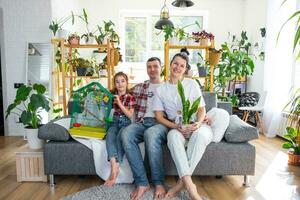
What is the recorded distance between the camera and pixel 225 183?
2.43 meters

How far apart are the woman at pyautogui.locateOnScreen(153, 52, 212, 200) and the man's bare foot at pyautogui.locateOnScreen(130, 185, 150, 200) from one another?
7.3 inches

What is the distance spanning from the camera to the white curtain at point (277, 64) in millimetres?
3959

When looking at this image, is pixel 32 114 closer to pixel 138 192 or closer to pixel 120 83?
pixel 120 83

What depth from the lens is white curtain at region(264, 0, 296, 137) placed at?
396 centimetres

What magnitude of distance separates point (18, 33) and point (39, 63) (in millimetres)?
527

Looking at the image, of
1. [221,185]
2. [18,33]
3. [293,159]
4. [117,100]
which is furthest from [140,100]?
[18,33]

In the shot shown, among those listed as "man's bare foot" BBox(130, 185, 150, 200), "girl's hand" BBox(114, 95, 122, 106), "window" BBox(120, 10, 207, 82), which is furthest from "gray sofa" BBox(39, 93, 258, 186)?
"window" BBox(120, 10, 207, 82)

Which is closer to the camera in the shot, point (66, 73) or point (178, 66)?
point (178, 66)

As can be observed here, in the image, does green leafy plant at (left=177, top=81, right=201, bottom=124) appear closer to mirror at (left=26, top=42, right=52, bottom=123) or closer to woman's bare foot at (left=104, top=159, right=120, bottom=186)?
woman's bare foot at (left=104, top=159, right=120, bottom=186)

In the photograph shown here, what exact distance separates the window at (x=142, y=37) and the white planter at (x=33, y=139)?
3988 millimetres

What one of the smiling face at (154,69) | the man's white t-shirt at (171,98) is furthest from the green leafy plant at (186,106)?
the smiling face at (154,69)

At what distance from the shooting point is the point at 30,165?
7.84 ft

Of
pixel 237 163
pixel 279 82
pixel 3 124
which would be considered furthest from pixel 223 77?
pixel 3 124

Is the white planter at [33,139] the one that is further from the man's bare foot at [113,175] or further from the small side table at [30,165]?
the man's bare foot at [113,175]
